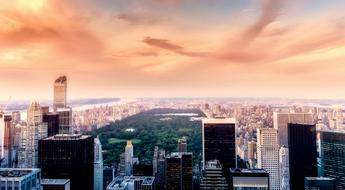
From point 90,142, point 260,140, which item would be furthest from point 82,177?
point 260,140

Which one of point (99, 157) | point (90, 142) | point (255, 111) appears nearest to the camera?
point (255, 111)

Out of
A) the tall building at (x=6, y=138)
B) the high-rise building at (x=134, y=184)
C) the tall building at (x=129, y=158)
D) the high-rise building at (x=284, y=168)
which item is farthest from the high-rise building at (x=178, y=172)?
the tall building at (x=6, y=138)

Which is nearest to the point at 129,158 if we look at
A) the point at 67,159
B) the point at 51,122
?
the point at 67,159

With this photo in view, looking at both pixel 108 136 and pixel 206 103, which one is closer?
pixel 206 103

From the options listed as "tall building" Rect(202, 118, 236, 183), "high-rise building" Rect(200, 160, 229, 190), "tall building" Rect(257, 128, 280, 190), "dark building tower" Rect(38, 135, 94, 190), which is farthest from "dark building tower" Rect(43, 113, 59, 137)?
"tall building" Rect(257, 128, 280, 190)

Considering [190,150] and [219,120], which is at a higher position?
[219,120]

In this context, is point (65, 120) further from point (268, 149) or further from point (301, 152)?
point (301, 152)

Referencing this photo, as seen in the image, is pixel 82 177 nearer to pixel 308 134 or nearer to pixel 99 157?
pixel 99 157
